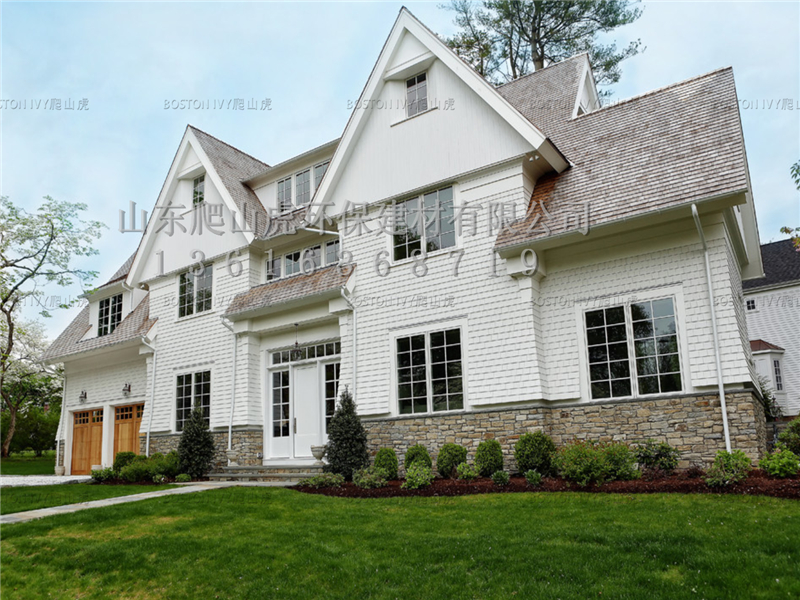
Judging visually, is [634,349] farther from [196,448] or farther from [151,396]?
[151,396]

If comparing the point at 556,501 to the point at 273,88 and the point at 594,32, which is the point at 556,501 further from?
the point at 594,32

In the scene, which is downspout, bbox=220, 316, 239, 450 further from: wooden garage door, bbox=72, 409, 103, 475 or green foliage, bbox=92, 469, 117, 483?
wooden garage door, bbox=72, 409, 103, 475

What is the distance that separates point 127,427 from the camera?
20.6 metres

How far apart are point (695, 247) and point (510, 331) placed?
3637 millimetres

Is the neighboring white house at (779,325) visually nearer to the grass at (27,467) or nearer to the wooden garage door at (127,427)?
the wooden garage door at (127,427)

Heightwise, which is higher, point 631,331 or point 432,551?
point 631,331

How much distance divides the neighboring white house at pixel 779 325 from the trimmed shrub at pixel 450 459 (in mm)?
18669

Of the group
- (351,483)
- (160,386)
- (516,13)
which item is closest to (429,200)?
(351,483)

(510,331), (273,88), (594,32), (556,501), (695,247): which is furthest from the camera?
(594,32)

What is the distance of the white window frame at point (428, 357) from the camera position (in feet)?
41.3

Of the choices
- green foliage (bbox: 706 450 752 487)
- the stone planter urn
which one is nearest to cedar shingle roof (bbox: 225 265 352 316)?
the stone planter urn

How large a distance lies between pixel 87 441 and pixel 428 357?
14.9 m

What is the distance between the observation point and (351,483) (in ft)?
40.4

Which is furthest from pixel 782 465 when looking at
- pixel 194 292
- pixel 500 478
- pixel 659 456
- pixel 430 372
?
pixel 194 292
